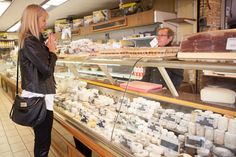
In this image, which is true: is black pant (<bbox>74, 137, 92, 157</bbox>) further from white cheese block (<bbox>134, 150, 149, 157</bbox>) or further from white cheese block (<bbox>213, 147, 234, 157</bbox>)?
white cheese block (<bbox>213, 147, 234, 157</bbox>)

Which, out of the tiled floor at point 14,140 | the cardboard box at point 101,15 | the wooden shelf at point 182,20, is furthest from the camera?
the cardboard box at point 101,15

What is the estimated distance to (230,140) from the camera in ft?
4.95

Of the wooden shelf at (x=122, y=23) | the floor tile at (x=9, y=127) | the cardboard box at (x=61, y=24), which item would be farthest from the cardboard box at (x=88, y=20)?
the floor tile at (x=9, y=127)

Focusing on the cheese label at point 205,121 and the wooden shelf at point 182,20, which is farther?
the wooden shelf at point 182,20

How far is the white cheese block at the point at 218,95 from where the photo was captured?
1727mm

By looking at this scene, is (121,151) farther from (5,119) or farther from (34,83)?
(5,119)

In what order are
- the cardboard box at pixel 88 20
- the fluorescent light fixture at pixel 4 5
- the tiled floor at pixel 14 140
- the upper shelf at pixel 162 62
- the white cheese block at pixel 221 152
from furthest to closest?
the cardboard box at pixel 88 20, the fluorescent light fixture at pixel 4 5, the tiled floor at pixel 14 140, the white cheese block at pixel 221 152, the upper shelf at pixel 162 62

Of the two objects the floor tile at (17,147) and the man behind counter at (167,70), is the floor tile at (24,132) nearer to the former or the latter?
the floor tile at (17,147)

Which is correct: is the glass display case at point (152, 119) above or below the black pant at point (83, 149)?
above

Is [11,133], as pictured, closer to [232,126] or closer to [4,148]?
[4,148]

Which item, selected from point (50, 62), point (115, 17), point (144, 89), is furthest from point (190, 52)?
point (115, 17)

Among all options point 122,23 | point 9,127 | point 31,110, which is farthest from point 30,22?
point 122,23

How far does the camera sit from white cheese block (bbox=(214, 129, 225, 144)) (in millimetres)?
1561

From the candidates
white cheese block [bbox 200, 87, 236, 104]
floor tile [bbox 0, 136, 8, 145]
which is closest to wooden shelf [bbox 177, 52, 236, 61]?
white cheese block [bbox 200, 87, 236, 104]
